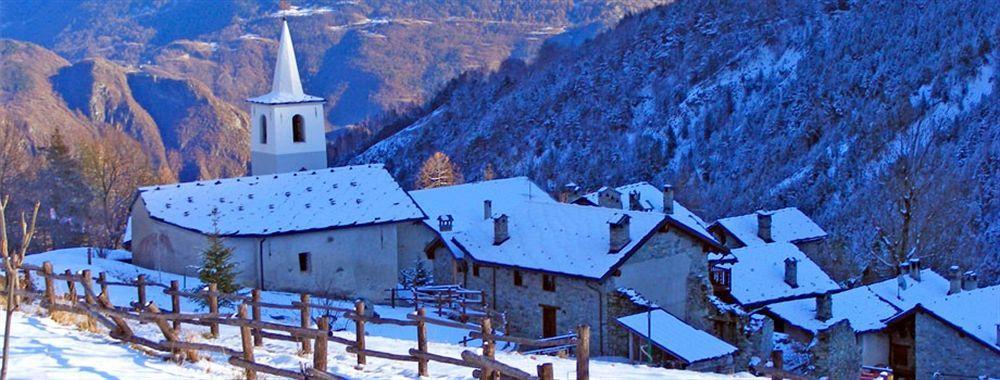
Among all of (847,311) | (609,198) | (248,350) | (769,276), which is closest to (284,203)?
(609,198)

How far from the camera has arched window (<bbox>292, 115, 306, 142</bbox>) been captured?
57.3 m

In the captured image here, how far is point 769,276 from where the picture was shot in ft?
147

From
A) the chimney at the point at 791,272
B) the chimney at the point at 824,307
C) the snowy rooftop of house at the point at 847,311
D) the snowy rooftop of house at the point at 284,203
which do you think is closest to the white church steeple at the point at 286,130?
the snowy rooftop of house at the point at 284,203

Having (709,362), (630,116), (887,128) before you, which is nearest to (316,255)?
(709,362)

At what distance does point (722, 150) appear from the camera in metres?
94.1

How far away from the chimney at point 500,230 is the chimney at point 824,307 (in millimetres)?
9783

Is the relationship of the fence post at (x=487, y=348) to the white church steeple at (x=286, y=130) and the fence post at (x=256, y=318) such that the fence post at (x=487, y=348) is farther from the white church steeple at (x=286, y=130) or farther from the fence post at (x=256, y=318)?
the white church steeple at (x=286, y=130)

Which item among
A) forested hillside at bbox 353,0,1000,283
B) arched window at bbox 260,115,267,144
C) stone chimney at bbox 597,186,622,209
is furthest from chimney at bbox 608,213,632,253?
arched window at bbox 260,115,267,144

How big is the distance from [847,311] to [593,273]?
372 inches

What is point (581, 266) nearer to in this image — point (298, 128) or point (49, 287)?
point (49, 287)

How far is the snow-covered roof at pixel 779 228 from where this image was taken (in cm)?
5241

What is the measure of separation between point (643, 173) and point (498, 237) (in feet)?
180

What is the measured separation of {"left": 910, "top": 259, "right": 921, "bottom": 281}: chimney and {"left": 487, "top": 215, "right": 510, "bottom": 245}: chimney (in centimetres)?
1447

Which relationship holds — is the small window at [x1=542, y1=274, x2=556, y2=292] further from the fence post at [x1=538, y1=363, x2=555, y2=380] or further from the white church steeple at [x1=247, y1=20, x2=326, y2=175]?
the fence post at [x1=538, y1=363, x2=555, y2=380]
